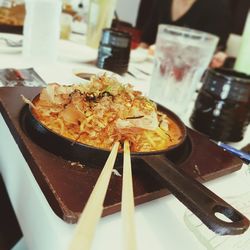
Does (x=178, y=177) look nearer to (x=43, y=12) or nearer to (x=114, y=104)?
(x=114, y=104)

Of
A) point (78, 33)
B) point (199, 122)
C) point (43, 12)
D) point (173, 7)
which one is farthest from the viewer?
point (173, 7)

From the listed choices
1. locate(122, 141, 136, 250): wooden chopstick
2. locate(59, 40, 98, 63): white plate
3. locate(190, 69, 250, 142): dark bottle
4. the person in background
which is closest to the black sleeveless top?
the person in background

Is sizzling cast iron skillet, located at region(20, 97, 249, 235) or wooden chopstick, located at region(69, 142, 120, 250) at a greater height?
wooden chopstick, located at region(69, 142, 120, 250)

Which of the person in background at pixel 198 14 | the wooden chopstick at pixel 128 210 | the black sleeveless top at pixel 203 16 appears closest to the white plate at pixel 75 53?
the wooden chopstick at pixel 128 210

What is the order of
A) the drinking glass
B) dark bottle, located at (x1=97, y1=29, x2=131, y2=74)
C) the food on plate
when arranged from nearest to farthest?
the food on plate, the drinking glass, dark bottle, located at (x1=97, y1=29, x2=131, y2=74)

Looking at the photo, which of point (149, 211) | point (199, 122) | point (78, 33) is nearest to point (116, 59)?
point (199, 122)

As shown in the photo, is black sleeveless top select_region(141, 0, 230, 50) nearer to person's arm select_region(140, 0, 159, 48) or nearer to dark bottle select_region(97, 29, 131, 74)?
person's arm select_region(140, 0, 159, 48)

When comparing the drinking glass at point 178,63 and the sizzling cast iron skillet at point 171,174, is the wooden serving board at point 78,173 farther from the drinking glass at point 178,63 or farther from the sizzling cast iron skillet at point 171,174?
the drinking glass at point 178,63

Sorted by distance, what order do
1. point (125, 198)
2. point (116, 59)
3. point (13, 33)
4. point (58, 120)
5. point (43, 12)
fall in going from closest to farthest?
1. point (125, 198)
2. point (58, 120)
3. point (43, 12)
4. point (116, 59)
5. point (13, 33)
